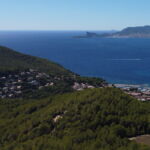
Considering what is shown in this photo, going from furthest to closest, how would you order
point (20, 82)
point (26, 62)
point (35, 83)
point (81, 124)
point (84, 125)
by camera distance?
point (26, 62)
point (20, 82)
point (35, 83)
point (81, 124)
point (84, 125)

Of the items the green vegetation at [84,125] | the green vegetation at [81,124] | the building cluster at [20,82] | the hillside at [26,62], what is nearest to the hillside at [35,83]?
the building cluster at [20,82]

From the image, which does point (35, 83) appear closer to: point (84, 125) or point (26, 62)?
point (26, 62)

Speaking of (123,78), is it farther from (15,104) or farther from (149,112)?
(149,112)

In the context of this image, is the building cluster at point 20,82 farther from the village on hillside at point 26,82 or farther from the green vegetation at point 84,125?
the green vegetation at point 84,125

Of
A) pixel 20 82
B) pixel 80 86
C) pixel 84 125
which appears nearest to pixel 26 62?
pixel 20 82

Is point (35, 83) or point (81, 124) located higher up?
point (81, 124)

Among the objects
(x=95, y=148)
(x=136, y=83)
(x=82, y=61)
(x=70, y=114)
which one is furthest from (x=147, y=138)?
(x=82, y=61)

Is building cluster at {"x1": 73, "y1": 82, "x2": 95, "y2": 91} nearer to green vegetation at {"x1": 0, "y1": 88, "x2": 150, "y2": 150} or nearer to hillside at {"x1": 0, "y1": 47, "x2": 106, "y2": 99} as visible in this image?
hillside at {"x1": 0, "y1": 47, "x2": 106, "y2": 99}
